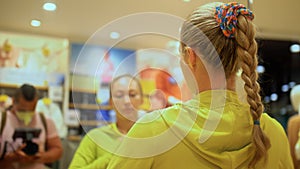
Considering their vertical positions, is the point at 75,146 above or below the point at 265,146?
below

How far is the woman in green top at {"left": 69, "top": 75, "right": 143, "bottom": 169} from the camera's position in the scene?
123 centimetres

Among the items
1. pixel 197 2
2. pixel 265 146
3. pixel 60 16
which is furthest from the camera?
pixel 60 16

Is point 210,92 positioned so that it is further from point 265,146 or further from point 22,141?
point 22,141

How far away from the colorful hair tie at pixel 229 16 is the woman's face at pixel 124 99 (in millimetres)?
552

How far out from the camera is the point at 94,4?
4.18 feet

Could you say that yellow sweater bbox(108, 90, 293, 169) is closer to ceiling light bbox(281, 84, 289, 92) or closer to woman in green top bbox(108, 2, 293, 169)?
woman in green top bbox(108, 2, 293, 169)

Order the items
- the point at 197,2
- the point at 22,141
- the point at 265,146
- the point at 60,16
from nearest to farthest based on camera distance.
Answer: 1. the point at 265,146
2. the point at 197,2
3. the point at 60,16
4. the point at 22,141

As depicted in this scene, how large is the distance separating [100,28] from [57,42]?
9.2 inches

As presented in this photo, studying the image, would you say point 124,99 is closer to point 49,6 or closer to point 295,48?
point 49,6

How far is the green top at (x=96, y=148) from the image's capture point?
1.19 metres

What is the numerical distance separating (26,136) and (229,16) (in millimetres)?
968

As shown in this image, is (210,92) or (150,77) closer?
(210,92)

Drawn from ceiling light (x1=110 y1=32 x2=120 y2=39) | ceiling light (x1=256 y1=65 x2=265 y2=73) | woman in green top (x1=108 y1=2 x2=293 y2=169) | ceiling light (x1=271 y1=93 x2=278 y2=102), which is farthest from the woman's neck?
ceiling light (x1=271 y1=93 x2=278 y2=102)

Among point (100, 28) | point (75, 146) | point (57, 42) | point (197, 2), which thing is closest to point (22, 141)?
point (75, 146)
